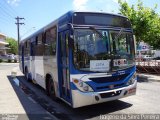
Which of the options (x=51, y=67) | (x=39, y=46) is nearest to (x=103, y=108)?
(x=51, y=67)

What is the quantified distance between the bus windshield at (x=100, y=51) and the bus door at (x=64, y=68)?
0.59 m

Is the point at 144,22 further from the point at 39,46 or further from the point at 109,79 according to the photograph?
the point at 109,79

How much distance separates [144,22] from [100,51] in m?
13.5

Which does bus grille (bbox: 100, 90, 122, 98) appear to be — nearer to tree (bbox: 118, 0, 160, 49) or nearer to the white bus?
the white bus

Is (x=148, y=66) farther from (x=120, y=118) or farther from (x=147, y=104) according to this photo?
(x=120, y=118)

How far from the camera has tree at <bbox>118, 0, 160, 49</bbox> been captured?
20.5 m

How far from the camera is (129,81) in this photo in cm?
854

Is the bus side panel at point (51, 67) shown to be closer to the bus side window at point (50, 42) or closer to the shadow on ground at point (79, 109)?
the bus side window at point (50, 42)

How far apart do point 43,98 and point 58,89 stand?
261cm

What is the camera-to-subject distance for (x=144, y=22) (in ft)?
67.4

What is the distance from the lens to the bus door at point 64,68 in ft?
26.9

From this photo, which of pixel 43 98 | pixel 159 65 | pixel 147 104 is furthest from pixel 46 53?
pixel 159 65

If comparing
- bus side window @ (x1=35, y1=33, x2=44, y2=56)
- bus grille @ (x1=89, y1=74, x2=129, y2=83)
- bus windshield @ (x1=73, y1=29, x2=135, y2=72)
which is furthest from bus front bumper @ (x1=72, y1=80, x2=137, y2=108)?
bus side window @ (x1=35, y1=33, x2=44, y2=56)

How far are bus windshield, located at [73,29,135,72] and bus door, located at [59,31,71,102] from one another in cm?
59
